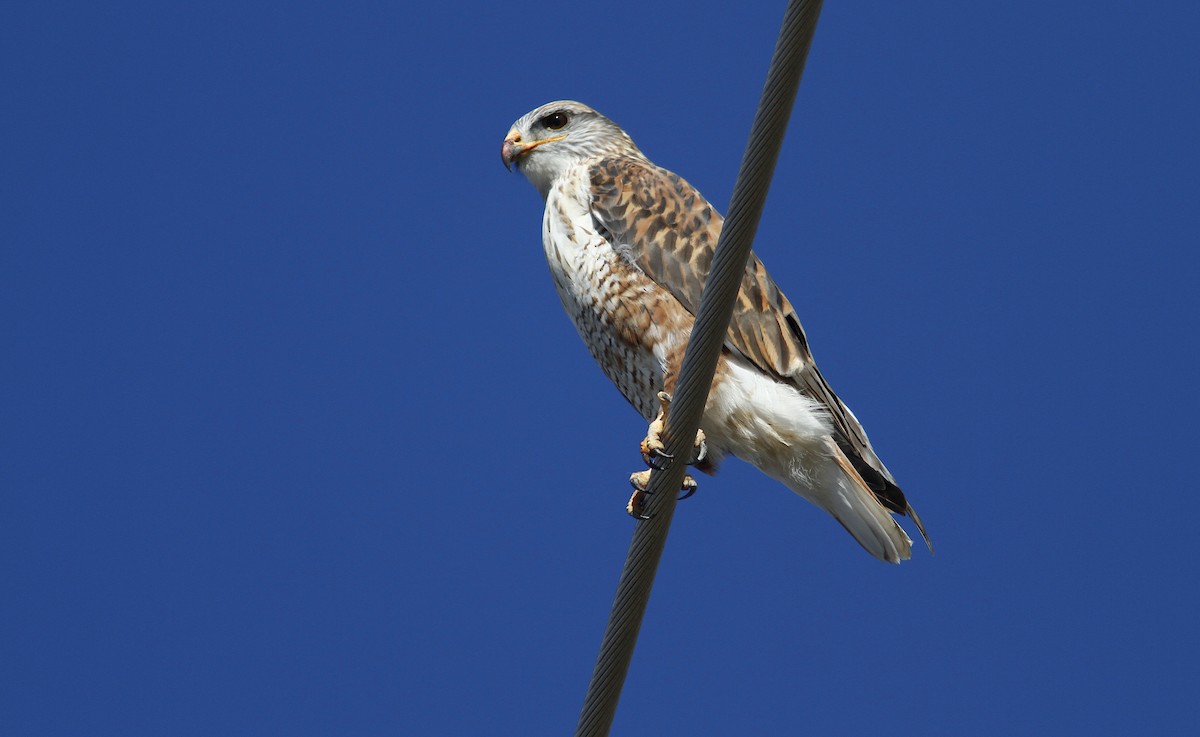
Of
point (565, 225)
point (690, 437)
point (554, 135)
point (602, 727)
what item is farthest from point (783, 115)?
point (554, 135)

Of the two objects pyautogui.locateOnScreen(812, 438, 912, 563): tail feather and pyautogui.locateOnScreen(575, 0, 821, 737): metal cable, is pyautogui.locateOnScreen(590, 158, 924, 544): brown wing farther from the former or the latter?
pyautogui.locateOnScreen(575, 0, 821, 737): metal cable

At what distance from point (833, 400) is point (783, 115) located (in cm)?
199

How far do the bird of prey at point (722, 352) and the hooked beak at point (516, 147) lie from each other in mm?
724

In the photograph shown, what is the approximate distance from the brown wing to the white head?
61 centimetres

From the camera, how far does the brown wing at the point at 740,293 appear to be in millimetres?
4445

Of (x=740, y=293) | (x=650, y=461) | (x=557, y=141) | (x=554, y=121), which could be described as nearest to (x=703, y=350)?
(x=650, y=461)

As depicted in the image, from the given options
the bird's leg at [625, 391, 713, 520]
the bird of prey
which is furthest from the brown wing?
the bird's leg at [625, 391, 713, 520]

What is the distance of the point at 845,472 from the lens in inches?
174

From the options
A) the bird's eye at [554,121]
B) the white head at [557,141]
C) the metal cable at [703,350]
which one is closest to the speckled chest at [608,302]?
the white head at [557,141]

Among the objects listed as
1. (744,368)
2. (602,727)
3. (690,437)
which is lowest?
(602,727)

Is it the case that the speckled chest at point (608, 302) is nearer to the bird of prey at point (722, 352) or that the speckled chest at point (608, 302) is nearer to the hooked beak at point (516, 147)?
the bird of prey at point (722, 352)

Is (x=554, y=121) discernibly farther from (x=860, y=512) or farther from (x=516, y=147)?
(x=860, y=512)

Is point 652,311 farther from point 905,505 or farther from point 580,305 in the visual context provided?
point 905,505

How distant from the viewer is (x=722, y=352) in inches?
176
